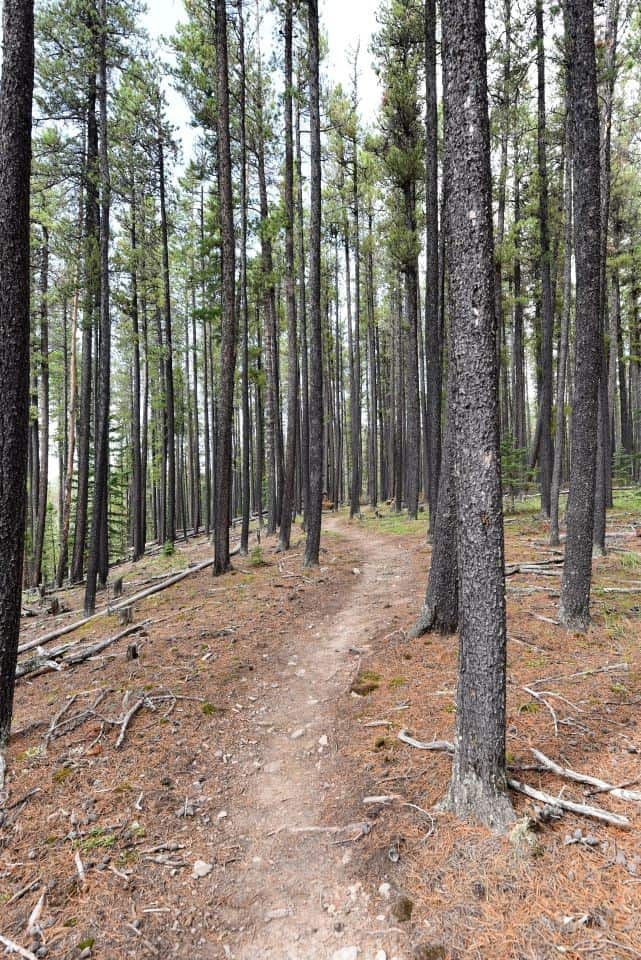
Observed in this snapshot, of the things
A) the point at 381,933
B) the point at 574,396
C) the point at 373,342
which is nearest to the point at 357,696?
the point at 381,933

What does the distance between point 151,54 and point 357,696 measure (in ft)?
46.9

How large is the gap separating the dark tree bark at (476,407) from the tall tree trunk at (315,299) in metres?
7.62

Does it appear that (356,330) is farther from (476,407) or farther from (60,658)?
(476,407)

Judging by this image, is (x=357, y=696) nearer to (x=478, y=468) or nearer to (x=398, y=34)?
(x=478, y=468)

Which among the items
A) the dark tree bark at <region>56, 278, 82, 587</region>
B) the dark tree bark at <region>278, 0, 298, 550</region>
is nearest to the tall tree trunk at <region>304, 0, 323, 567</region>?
the dark tree bark at <region>278, 0, 298, 550</region>

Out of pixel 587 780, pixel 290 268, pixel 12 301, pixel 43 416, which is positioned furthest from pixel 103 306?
pixel 587 780

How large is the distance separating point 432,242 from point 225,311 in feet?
14.9

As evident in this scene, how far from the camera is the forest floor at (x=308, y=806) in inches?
92.5

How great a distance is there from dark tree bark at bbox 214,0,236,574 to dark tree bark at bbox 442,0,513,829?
7.63 meters

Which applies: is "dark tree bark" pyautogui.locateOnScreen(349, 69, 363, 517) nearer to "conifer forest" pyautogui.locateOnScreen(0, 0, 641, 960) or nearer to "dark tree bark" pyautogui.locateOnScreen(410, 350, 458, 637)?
"conifer forest" pyautogui.locateOnScreen(0, 0, 641, 960)

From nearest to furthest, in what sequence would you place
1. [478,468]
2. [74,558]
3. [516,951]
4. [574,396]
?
[516,951] → [478,468] → [574,396] → [74,558]

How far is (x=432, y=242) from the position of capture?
9344 mm

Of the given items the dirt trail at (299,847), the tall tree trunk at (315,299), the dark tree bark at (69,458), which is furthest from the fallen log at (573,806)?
the dark tree bark at (69,458)

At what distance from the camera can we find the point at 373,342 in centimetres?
2206
